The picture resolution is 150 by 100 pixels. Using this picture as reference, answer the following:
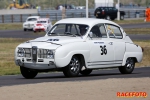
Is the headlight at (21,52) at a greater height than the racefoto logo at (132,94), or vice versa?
the headlight at (21,52)

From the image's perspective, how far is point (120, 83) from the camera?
48.1 ft

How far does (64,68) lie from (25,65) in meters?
1.14

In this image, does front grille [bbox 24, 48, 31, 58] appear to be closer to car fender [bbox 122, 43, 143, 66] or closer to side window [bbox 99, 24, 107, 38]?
side window [bbox 99, 24, 107, 38]

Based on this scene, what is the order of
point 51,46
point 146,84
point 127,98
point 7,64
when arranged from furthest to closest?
point 7,64 → point 51,46 → point 146,84 → point 127,98

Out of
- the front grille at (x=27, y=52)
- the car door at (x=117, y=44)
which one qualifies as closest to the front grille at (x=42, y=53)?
the front grille at (x=27, y=52)

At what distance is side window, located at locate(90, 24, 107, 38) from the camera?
1809 cm

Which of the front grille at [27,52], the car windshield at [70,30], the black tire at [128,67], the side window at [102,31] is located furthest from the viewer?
the black tire at [128,67]

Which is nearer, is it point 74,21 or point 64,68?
point 64,68

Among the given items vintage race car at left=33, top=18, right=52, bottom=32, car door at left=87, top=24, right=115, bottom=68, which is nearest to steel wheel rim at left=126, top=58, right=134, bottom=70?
car door at left=87, top=24, right=115, bottom=68

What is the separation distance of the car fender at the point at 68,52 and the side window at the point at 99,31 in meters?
0.78

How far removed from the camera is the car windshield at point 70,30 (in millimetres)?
17922

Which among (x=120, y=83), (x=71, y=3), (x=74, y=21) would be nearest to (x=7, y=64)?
(x=74, y=21)

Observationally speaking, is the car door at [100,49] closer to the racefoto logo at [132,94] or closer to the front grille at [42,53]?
the front grille at [42,53]

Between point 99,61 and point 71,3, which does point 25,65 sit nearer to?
point 99,61
